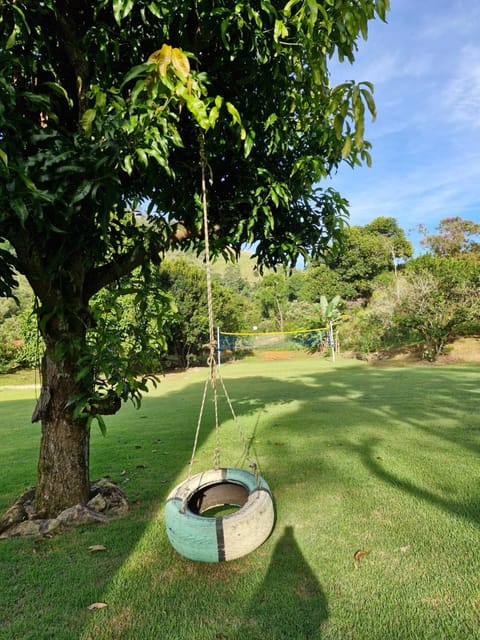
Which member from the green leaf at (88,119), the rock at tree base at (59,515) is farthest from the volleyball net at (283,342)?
the green leaf at (88,119)

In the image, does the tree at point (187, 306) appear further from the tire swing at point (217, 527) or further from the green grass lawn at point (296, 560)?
the tire swing at point (217, 527)

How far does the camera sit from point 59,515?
10.1ft

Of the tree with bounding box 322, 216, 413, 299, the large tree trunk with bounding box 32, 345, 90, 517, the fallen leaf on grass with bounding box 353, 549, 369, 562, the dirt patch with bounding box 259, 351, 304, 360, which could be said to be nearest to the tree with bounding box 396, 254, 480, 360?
the dirt patch with bounding box 259, 351, 304, 360

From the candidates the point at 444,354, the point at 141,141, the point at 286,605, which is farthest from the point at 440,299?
the point at 141,141

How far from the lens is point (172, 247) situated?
3.41 metres

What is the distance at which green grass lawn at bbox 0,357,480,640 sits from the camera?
192 cm

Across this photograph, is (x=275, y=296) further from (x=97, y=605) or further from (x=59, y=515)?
(x=97, y=605)

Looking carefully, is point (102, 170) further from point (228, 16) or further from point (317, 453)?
point (317, 453)

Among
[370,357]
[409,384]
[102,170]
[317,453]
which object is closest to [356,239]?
[370,357]

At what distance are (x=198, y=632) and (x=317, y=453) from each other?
290cm

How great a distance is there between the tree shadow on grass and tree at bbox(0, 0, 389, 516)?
1.59 meters

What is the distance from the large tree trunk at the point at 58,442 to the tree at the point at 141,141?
0.04ft

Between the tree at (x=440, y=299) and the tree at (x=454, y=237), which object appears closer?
the tree at (x=440, y=299)

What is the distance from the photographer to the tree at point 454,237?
31188 millimetres
